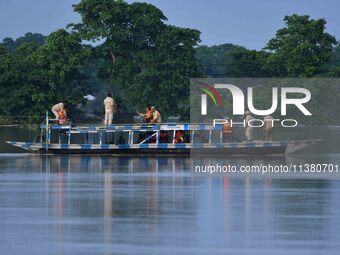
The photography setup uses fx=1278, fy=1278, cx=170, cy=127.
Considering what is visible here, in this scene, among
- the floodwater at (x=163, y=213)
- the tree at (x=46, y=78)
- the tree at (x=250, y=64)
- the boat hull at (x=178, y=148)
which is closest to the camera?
the floodwater at (x=163, y=213)

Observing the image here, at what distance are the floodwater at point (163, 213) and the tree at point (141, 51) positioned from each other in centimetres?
7537

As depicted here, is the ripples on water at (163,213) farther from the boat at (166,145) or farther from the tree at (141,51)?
the tree at (141,51)

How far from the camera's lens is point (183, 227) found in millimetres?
21109

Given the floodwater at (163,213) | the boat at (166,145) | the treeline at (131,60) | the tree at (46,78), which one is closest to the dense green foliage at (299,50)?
the treeline at (131,60)

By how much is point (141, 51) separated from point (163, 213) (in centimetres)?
9508

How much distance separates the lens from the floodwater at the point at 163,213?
19000 mm

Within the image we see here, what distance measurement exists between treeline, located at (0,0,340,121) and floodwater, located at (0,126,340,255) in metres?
75.5

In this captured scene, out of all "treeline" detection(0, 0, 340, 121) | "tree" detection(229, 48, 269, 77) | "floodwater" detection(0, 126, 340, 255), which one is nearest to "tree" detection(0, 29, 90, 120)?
"treeline" detection(0, 0, 340, 121)

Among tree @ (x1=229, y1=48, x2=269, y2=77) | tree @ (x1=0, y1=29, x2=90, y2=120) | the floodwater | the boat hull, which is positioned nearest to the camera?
the floodwater

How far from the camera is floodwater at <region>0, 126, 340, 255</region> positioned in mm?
19000

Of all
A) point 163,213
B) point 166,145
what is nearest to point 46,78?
point 166,145

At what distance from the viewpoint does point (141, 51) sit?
387 ft

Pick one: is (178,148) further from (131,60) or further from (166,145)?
(131,60)

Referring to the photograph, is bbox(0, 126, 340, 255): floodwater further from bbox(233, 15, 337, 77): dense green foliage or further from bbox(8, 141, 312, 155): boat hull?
bbox(233, 15, 337, 77): dense green foliage
